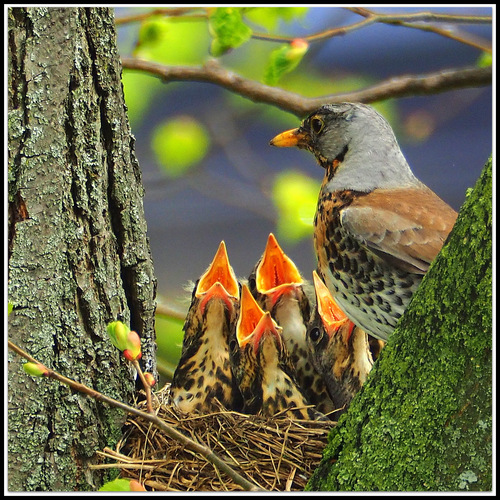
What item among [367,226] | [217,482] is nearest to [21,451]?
[217,482]

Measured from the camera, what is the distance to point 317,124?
7.88ft

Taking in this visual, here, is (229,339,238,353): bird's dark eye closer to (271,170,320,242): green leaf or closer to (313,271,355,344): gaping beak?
(313,271,355,344): gaping beak

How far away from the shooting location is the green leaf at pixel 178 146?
124 inches

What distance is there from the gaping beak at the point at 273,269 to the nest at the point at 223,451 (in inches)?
27.2

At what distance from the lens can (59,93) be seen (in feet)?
5.54

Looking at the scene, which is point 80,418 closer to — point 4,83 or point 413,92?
point 4,83

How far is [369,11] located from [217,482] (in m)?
1.49

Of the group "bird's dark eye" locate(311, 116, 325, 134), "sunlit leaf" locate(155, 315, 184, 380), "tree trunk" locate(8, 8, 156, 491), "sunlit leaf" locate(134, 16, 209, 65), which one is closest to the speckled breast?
"bird's dark eye" locate(311, 116, 325, 134)

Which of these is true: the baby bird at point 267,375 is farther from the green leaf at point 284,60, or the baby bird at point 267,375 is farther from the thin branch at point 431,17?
the thin branch at point 431,17

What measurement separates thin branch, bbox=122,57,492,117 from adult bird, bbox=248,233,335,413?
496 millimetres

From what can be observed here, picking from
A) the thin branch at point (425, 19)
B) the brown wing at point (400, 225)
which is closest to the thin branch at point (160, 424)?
the brown wing at point (400, 225)

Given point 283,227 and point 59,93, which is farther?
point 283,227

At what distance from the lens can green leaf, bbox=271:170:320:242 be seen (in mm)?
2875

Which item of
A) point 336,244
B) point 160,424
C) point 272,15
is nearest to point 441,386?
point 160,424
